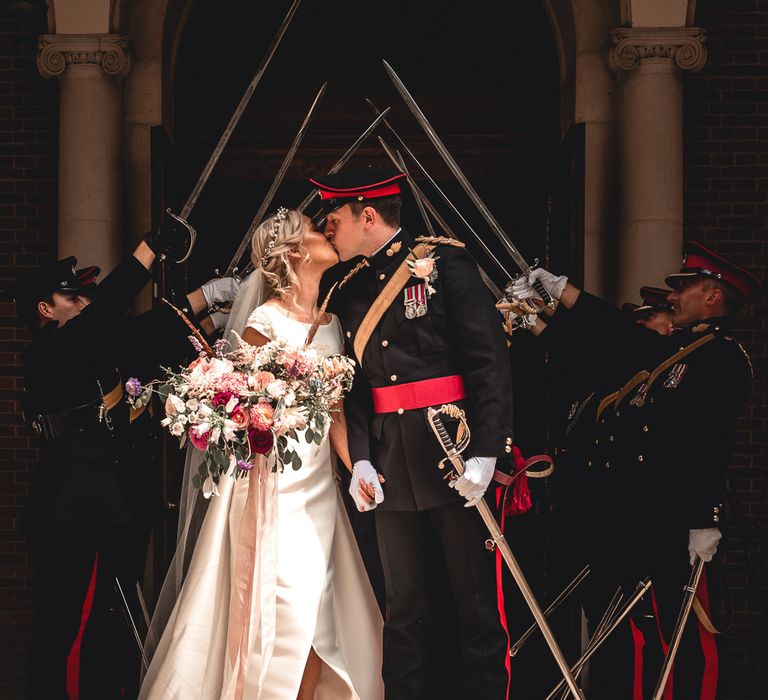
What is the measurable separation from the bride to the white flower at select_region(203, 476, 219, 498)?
0.31ft

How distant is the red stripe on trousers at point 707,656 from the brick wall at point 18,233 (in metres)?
4.20

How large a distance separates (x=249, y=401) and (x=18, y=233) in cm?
330

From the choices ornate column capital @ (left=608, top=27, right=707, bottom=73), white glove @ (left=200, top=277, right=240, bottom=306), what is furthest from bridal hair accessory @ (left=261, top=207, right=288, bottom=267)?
ornate column capital @ (left=608, top=27, right=707, bottom=73)

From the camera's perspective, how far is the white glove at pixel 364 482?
506 cm

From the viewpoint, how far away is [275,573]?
507 centimetres

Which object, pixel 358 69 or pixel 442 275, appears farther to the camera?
pixel 358 69

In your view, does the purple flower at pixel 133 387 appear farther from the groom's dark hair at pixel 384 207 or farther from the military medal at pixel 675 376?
the military medal at pixel 675 376

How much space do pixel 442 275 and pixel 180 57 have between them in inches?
135

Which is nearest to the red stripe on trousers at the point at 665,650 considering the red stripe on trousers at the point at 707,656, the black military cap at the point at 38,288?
the red stripe on trousers at the point at 707,656

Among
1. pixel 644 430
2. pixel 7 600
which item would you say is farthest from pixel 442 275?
pixel 7 600

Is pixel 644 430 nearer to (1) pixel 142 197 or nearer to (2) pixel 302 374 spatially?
(2) pixel 302 374

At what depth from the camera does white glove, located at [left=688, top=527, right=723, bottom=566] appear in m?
5.02

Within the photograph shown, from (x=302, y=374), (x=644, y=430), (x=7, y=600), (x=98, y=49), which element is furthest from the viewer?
(x=7, y=600)

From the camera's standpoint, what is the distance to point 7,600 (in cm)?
742
